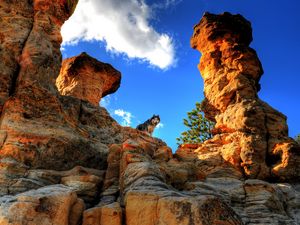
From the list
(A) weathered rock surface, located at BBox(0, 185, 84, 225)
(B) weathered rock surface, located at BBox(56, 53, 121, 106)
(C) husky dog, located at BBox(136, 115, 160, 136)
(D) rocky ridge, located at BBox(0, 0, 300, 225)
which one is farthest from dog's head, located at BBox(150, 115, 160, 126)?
(A) weathered rock surface, located at BBox(0, 185, 84, 225)

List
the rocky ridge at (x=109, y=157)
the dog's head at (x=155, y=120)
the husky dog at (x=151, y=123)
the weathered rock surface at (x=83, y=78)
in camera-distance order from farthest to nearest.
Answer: the dog's head at (x=155, y=120), the husky dog at (x=151, y=123), the weathered rock surface at (x=83, y=78), the rocky ridge at (x=109, y=157)

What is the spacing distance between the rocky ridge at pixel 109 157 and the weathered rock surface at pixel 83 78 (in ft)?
31.9

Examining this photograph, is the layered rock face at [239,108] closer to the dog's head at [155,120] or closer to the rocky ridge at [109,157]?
the rocky ridge at [109,157]

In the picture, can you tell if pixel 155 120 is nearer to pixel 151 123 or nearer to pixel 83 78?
pixel 151 123

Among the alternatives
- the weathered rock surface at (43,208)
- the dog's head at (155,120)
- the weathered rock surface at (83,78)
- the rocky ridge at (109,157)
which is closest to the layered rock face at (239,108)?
the rocky ridge at (109,157)

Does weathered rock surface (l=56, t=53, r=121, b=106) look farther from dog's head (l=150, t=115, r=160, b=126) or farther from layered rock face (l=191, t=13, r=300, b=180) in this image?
layered rock face (l=191, t=13, r=300, b=180)

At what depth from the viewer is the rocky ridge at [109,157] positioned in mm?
7320

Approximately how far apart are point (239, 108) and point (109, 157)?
9259 mm

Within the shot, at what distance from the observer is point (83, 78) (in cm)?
2738

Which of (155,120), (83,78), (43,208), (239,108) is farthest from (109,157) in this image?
(155,120)

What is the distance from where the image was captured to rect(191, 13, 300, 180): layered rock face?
15.6 meters

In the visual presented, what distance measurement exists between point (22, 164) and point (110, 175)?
2.83 meters

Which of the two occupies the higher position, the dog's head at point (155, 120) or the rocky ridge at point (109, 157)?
the dog's head at point (155, 120)

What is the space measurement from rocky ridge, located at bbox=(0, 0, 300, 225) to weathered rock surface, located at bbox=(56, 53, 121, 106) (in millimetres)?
9736
